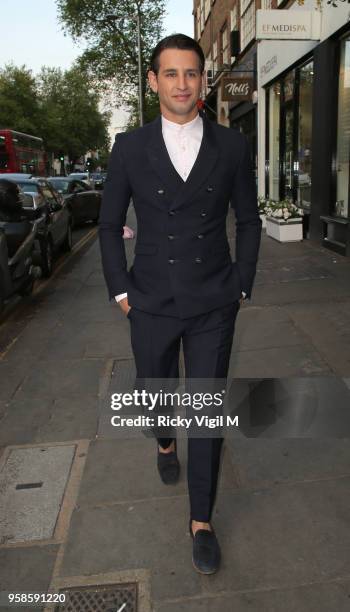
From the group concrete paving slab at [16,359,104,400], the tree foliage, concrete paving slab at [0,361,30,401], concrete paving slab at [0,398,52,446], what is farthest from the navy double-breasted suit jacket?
the tree foliage

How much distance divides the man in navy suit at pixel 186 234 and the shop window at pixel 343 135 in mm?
7873

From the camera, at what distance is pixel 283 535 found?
8.64ft

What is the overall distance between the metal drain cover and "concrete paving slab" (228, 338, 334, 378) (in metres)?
→ 2.41

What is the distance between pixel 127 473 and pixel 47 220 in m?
7.30

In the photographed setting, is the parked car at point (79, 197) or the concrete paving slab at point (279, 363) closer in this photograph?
the concrete paving slab at point (279, 363)

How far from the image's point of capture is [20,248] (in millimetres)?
7301

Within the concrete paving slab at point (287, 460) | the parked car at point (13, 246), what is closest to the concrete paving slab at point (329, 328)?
the concrete paving slab at point (287, 460)

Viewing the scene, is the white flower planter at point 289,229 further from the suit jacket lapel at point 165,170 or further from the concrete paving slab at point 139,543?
the suit jacket lapel at point 165,170

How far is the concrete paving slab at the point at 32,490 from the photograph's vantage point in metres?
2.76

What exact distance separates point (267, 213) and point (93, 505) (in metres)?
10.5

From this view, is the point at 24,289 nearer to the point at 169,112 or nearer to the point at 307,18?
the point at 169,112

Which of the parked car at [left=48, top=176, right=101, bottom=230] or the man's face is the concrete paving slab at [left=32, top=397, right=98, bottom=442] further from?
the parked car at [left=48, top=176, right=101, bottom=230]

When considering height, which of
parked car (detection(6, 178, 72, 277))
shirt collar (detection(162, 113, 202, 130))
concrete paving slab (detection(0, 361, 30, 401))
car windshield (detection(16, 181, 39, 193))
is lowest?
concrete paving slab (detection(0, 361, 30, 401))

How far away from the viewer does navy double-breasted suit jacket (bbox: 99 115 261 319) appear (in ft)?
7.73
